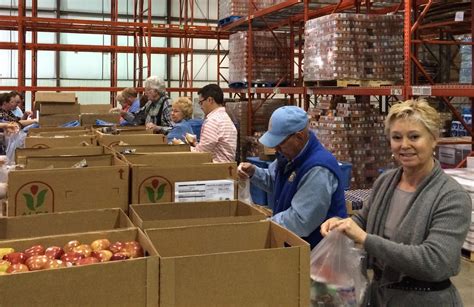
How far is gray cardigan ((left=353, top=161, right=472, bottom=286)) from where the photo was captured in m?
2.15

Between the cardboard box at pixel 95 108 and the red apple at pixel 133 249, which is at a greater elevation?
the cardboard box at pixel 95 108

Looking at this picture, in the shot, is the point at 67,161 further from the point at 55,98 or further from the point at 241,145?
the point at 241,145

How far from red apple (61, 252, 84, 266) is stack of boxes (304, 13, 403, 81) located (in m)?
5.74

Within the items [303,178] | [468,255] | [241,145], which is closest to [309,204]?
[303,178]

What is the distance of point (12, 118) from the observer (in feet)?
28.6

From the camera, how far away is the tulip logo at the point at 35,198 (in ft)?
9.30

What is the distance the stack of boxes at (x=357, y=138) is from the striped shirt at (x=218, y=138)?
2.47 metres

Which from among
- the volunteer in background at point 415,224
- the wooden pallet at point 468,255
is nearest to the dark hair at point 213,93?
the wooden pallet at point 468,255

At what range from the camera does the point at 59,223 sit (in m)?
2.28

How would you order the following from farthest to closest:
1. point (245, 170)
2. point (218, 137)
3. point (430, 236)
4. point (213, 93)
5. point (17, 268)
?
point (213, 93), point (218, 137), point (245, 170), point (430, 236), point (17, 268)

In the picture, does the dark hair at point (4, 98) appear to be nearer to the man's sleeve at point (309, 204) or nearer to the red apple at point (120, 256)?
the man's sleeve at point (309, 204)

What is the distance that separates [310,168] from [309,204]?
18 centimetres

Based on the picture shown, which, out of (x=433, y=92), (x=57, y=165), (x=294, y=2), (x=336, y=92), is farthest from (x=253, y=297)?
(x=294, y=2)

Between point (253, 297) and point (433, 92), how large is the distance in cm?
455
